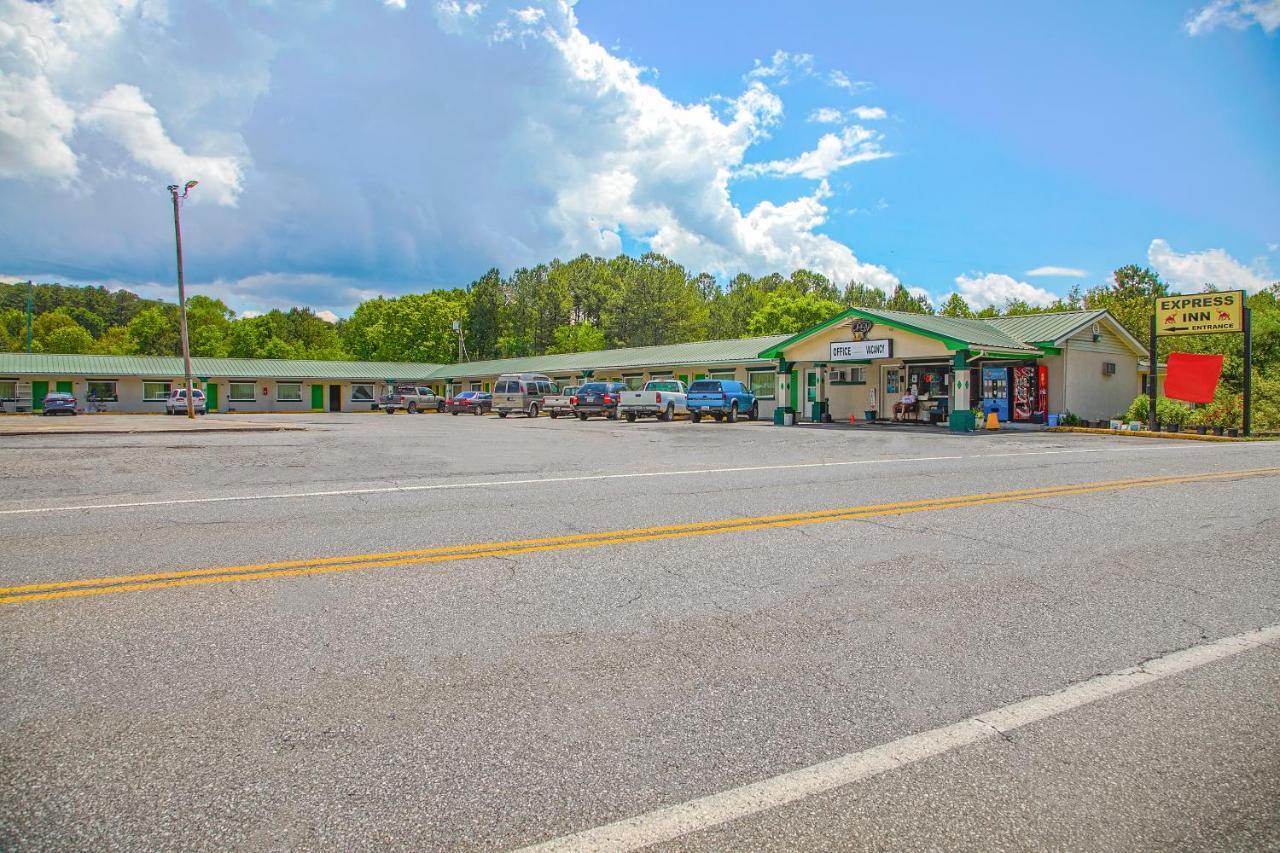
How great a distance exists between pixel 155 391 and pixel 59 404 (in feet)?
29.6

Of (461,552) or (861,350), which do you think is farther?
(861,350)

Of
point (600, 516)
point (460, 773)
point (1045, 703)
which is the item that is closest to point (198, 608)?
point (460, 773)

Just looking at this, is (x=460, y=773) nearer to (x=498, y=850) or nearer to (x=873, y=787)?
(x=498, y=850)

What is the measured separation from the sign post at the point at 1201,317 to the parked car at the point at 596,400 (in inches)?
901

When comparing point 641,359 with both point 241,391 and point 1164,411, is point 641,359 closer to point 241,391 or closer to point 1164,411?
point 1164,411

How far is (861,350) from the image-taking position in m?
30.1

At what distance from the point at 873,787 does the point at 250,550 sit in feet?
18.4

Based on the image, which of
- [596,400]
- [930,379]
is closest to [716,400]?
[596,400]

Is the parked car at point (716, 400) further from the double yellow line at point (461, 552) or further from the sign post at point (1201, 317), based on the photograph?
the double yellow line at point (461, 552)

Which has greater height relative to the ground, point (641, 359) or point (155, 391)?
point (641, 359)

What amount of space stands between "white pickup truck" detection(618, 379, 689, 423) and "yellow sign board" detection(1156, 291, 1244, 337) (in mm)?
19716

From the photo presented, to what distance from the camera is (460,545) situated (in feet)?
22.0

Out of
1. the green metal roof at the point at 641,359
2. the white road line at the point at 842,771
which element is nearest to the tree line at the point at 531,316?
the green metal roof at the point at 641,359

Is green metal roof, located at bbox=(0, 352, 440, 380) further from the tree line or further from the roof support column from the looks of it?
the roof support column
